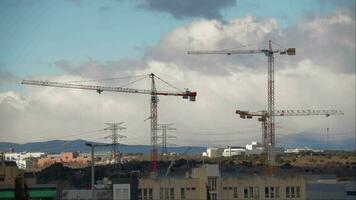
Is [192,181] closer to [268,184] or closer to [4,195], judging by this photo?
[268,184]

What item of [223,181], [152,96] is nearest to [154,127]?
[152,96]

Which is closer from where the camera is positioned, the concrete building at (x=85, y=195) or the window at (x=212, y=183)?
the concrete building at (x=85, y=195)

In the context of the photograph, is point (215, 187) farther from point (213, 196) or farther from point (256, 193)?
point (256, 193)

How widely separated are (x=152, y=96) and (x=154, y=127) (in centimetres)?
1811

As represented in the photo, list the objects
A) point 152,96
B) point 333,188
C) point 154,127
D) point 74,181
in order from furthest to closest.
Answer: point 152,96
point 154,127
point 74,181
point 333,188

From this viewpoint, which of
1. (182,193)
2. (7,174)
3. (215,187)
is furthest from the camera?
(7,174)

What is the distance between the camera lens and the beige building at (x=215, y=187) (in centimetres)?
9044

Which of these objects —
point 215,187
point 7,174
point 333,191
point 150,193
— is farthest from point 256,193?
point 7,174

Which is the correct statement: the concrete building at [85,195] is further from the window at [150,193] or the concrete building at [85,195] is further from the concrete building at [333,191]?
the concrete building at [333,191]

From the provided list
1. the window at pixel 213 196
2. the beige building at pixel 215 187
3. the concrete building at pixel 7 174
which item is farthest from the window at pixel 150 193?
the concrete building at pixel 7 174

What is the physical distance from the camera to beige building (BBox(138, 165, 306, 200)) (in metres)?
90.4

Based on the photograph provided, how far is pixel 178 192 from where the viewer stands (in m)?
90.6

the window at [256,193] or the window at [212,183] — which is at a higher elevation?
the window at [212,183]

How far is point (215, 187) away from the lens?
9206cm
